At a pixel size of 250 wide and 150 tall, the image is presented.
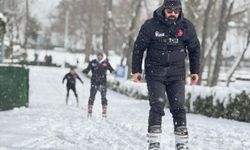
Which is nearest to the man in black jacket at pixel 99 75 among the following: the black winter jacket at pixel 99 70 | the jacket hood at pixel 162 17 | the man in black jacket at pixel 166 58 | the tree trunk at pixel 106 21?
the black winter jacket at pixel 99 70

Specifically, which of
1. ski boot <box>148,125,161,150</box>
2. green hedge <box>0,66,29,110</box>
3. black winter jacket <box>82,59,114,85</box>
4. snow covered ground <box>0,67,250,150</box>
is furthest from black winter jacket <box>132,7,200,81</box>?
green hedge <box>0,66,29,110</box>

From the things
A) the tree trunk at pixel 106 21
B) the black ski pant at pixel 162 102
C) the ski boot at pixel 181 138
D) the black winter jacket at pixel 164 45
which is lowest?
the ski boot at pixel 181 138

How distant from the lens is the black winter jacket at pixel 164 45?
6457mm

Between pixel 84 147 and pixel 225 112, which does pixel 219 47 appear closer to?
pixel 225 112

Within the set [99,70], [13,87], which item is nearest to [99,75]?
[99,70]

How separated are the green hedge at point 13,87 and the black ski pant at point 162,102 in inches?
365

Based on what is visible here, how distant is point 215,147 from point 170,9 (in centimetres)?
297

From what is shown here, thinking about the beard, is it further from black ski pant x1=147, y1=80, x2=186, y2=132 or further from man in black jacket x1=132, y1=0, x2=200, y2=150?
black ski pant x1=147, y1=80, x2=186, y2=132

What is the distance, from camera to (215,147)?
27.7 feet

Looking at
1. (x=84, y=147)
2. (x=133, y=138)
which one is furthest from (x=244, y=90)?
(x=84, y=147)

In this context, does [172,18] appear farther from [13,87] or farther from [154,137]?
[13,87]

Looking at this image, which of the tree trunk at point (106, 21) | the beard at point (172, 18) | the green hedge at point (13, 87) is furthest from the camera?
the tree trunk at point (106, 21)

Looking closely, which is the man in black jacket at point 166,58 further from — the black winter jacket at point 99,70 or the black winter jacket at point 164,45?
the black winter jacket at point 99,70

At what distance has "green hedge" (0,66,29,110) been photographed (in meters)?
15.2
